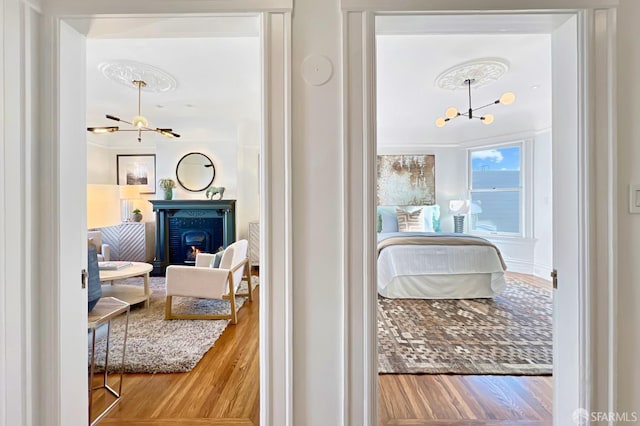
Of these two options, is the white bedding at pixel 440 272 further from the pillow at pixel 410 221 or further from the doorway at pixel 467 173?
the pillow at pixel 410 221

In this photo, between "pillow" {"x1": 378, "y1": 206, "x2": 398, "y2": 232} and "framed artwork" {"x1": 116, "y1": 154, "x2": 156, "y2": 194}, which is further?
"framed artwork" {"x1": 116, "y1": 154, "x2": 156, "y2": 194}

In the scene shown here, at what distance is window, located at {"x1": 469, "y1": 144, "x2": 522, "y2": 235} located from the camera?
5.17 metres

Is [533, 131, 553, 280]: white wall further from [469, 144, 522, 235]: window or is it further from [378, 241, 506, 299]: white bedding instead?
[378, 241, 506, 299]: white bedding

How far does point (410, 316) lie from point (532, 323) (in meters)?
1.16

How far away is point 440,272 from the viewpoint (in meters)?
3.68

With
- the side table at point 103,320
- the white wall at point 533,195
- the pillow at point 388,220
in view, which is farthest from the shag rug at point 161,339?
the white wall at point 533,195

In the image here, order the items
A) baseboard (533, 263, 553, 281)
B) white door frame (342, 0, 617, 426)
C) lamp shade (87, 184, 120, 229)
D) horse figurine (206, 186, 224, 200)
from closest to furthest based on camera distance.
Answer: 1. white door frame (342, 0, 617, 426)
2. lamp shade (87, 184, 120, 229)
3. baseboard (533, 263, 553, 281)
4. horse figurine (206, 186, 224, 200)

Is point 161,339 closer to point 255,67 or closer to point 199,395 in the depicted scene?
point 199,395

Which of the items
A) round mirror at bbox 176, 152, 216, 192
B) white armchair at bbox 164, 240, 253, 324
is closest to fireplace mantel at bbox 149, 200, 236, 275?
round mirror at bbox 176, 152, 216, 192

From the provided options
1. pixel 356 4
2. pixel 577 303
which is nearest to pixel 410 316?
pixel 577 303

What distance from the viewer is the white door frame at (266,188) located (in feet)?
4.01

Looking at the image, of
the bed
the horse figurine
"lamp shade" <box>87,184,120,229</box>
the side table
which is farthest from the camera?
the horse figurine

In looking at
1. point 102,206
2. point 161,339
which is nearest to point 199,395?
point 161,339

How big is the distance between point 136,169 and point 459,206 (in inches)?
242
